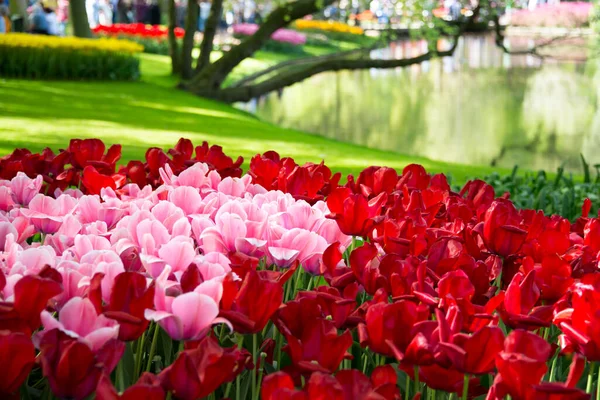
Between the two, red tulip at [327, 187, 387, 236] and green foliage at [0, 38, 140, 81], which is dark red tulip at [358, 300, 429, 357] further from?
green foliage at [0, 38, 140, 81]

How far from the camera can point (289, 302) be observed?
6.27ft

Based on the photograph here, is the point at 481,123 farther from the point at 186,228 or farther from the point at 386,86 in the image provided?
the point at 186,228

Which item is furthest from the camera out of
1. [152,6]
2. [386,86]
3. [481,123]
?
[152,6]

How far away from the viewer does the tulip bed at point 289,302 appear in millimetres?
1613

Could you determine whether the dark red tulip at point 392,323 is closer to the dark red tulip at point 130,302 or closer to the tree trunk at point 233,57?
the dark red tulip at point 130,302

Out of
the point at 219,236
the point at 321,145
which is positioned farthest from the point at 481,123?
the point at 219,236

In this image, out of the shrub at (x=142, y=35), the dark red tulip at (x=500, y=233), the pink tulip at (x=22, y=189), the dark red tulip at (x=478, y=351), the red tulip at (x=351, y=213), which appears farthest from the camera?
the shrub at (x=142, y=35)

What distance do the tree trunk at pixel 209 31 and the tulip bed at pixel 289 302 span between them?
16674mm

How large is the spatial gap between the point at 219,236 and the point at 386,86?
23.4 m

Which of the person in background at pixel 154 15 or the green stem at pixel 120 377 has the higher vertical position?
the green stem at pixel 120 377

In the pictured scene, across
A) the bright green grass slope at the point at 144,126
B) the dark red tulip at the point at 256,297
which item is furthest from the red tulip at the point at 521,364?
the bright green grass slope at the point at 144,126

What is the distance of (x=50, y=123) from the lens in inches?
474

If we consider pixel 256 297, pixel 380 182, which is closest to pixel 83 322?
pixel 256 297

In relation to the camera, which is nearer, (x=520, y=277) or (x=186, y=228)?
(x=520, y=277)
